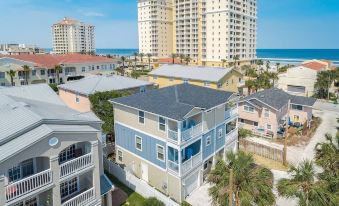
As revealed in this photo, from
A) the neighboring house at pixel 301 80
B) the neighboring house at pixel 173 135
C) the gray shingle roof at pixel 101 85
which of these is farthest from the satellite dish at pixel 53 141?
the neighboring house at pixel 301 80

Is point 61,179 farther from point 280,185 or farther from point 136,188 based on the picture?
point 280,185

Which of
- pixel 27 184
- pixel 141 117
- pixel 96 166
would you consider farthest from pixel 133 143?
pixel 27 184

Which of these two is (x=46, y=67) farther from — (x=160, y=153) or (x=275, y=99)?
(x=160, y=153)

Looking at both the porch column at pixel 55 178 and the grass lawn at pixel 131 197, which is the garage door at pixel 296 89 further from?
the porch column at pixel 55 178

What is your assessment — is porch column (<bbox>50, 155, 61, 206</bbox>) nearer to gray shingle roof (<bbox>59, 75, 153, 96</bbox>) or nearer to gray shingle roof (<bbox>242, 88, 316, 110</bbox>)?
gray shingle roof (<bbox>59, 75, 153, 96</bbox>)

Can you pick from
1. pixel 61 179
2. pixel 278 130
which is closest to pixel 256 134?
pixel 278 130

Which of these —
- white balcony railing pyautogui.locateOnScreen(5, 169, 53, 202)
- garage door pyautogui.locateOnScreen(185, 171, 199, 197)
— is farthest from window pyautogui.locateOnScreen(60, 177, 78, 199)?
garage door pyautogui.locateOnScreen(185, 171, 199, 197)
